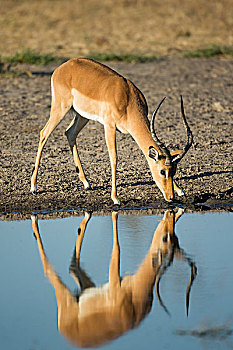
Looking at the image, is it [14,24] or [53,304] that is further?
[14,24]

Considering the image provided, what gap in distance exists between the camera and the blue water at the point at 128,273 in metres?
→ 4.43

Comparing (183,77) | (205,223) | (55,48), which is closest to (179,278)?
(205,223)

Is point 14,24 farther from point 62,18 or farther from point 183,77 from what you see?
point 183,77

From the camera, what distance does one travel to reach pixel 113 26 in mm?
19172

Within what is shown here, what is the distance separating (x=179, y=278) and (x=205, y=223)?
4.74 ft

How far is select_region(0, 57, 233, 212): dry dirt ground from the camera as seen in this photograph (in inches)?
297

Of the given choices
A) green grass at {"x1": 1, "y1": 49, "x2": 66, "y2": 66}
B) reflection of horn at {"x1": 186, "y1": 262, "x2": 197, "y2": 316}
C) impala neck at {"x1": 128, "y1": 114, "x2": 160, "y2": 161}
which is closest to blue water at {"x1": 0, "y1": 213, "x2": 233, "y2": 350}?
reflection of horn at {"x1": 186, "y1": 262, "x2": 197, "y2": 316}

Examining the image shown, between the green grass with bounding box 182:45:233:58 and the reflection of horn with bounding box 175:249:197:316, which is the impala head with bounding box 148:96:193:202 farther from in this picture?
the green grass with bounding box 182:45:233:58

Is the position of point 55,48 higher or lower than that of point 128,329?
lower

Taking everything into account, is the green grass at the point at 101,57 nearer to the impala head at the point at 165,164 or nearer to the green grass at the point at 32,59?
the green grass at the point at 32,59

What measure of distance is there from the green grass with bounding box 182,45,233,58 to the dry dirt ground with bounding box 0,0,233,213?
284 millimetres

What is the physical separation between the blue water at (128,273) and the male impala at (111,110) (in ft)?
1.85

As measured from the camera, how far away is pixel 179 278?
17.8ft

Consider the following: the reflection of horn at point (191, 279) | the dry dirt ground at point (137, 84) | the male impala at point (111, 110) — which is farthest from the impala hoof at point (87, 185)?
the reflection of horn at point (191, 279)
